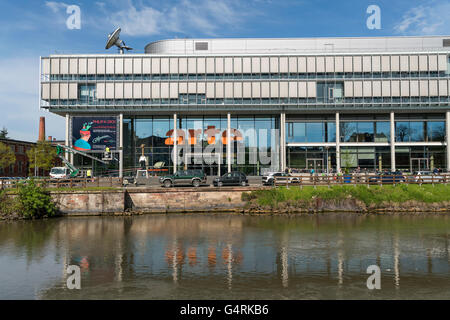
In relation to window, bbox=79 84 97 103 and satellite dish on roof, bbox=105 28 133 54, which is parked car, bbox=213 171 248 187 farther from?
satellite dish on roof, bbox=105 28 133 54

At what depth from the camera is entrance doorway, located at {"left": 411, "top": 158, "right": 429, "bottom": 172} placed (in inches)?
1997

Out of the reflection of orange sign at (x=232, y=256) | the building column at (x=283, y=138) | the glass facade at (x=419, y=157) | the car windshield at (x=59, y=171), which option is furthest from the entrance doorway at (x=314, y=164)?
the reflection of orange sign at (x=232, y=256)

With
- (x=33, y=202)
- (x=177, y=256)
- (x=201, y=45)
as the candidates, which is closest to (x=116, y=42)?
(x=201, y=45)

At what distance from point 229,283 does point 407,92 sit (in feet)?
157

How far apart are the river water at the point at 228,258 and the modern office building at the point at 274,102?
2610 cm

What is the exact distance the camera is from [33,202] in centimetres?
2775

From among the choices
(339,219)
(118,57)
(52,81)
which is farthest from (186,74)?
(339,219)

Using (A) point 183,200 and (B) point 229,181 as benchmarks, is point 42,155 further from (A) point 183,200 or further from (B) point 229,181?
(B) point 229,181

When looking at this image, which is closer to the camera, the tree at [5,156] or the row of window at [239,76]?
the row of window at [239,76]

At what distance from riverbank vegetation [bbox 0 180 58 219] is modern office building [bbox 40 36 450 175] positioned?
73.9ft

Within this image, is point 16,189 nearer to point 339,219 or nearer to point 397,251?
point 339,219

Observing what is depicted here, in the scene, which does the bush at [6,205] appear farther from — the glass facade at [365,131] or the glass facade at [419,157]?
the glass facade at [419,157]

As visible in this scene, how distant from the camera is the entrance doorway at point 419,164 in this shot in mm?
50719
